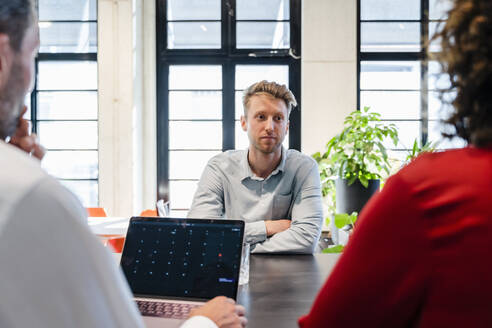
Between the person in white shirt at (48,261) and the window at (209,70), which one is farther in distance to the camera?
the window at (209,70)

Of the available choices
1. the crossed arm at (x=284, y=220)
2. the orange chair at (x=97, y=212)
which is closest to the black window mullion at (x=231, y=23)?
the orange chair at (x=97, y=212)

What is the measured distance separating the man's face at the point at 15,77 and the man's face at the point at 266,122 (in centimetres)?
179

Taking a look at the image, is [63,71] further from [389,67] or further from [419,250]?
[419,250]

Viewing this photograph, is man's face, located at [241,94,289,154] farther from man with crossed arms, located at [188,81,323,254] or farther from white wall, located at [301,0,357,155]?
white wall, located at [301,0,357,155]

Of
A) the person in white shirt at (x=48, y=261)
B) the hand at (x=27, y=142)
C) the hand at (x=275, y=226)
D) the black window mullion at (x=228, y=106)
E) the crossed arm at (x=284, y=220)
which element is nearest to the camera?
the person in white shirt at (x=48, y=261)

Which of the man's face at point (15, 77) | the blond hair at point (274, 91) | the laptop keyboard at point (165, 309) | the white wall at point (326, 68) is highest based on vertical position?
the white wall at point (326, 68)

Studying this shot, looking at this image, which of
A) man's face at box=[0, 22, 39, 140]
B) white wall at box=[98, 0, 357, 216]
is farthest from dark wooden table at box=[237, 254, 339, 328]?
white wall at box=[98, 0, 357, 216]

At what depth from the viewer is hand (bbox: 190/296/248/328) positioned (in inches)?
36.5

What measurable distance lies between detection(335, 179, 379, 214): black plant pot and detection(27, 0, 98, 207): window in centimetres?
307

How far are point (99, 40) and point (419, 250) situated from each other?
504 centimetres

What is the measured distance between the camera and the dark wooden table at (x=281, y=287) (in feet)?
3.60

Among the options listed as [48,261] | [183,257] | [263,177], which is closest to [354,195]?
[263,177]

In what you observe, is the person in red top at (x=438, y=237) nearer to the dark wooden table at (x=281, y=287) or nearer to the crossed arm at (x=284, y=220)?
the dark wooden table at (x=281, y=287)

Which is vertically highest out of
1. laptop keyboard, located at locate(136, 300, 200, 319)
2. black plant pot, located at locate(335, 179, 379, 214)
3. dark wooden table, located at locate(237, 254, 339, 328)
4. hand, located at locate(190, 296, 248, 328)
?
hand, located at locate(190, 296, 248, 328)
